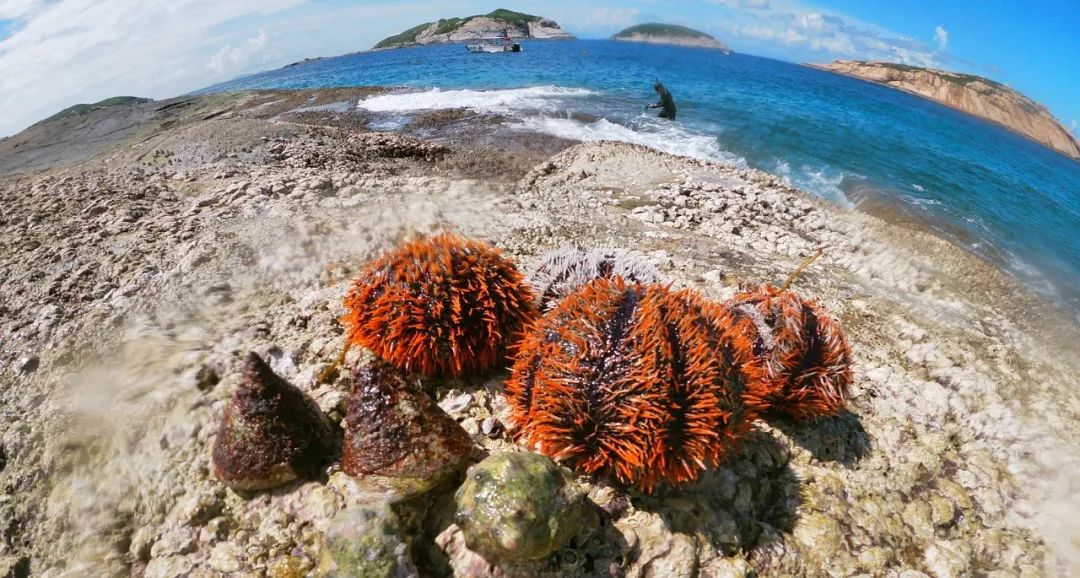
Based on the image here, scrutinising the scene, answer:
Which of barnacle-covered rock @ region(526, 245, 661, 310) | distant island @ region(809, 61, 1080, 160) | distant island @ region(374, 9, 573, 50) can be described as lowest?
distant island @ region(809, 61, 1080, 160)

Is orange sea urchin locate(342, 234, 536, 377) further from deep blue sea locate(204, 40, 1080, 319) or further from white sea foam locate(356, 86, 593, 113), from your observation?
white sea foam locate(356, 86, 593, 113)

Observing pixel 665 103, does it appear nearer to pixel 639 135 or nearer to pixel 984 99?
pixel 639 135

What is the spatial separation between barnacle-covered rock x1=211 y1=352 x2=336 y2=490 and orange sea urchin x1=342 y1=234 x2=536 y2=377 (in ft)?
2.25

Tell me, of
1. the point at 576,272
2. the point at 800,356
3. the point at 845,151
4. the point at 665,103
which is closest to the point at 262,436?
the point at 576,272

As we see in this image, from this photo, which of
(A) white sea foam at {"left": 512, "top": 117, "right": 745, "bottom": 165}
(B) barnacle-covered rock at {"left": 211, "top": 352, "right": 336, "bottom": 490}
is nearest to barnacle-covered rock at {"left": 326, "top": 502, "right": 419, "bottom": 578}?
(B) barnacle-covered rock at {"left": 211, "top": 352, "right": 336, "bottom": 490}

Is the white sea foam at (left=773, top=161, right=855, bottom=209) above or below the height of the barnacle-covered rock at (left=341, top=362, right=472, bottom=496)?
below

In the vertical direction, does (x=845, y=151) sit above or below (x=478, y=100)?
below

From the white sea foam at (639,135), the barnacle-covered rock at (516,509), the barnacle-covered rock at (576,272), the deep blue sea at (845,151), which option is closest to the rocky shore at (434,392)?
the barnacle-covered rock at (516,509)

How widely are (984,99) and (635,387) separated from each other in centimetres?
10014

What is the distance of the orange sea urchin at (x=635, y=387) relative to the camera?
8.77 feet

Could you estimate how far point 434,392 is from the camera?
3781 mm

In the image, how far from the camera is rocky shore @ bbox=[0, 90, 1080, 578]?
3.00 m

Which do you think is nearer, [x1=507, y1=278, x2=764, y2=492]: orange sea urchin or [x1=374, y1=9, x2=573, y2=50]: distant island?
[x1=507, y1=278, x2=764, y2=492]: orange sea urchin

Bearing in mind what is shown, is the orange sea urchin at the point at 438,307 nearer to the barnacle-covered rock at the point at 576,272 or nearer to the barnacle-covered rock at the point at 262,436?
the barnacle-covered rock at the point at 576,272
